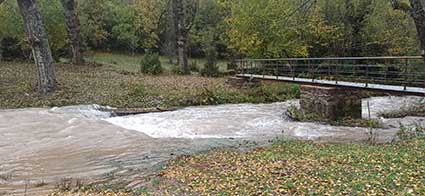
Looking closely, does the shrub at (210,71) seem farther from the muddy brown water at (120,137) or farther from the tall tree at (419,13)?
the tall tree at (419,13)

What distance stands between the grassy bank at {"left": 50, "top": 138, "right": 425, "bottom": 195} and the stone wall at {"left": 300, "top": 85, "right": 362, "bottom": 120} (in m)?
5.04

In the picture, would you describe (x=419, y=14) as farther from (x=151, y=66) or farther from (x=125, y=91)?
(x=151, y=66)

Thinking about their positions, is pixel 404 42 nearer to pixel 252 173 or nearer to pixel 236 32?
pixel 236 32

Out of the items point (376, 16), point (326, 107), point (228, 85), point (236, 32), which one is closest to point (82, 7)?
point (236, 32)

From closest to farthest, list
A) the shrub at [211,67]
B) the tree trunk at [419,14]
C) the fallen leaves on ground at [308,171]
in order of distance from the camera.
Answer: the fallen leaves on ground at [308,171]
the tree trunk at [419,14]
the shrub at [211,67]

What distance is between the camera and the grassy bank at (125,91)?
18.2 metres

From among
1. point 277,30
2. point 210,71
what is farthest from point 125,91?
point 277,30

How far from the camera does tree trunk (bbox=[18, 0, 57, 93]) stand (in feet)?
61.1

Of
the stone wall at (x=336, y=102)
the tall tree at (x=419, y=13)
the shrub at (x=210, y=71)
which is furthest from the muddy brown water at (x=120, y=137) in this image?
the shrub at (x=210, y=71)

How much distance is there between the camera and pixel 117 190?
7.23 m

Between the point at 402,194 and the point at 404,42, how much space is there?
2063cm

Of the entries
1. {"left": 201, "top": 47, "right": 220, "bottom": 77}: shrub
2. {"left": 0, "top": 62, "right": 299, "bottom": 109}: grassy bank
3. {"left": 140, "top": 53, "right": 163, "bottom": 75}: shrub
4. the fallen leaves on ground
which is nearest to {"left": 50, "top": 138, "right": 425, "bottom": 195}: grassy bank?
the fallen leaves on ground

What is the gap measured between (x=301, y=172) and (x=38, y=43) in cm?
1540

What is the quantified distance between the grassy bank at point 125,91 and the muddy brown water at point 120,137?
1.26 metres
